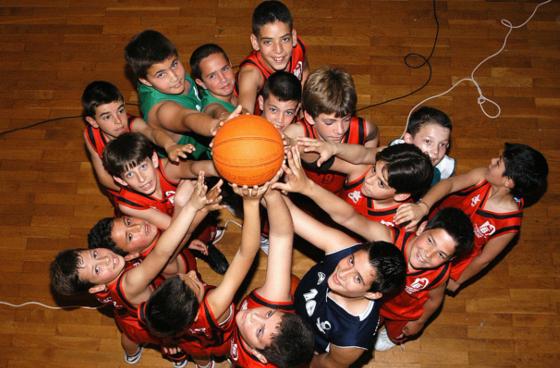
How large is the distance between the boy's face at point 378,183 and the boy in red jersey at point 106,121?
127 centimetres

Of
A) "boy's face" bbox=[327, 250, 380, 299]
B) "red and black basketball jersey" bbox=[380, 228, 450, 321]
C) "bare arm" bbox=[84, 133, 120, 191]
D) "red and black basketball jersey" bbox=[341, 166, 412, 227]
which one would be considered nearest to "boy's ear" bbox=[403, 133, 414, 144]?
"red and black basketball jersey" bbox=[341, 166, 412, 227]

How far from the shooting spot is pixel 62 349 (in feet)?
11.9

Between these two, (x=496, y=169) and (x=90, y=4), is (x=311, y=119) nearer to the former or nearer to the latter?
(x=496, y=169)

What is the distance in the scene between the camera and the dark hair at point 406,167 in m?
2.72

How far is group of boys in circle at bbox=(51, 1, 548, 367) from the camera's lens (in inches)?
101

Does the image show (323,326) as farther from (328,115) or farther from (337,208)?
(328,115)

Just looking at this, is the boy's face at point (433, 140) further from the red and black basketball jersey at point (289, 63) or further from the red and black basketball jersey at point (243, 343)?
the red and black basketball jersey at point (243, 343)

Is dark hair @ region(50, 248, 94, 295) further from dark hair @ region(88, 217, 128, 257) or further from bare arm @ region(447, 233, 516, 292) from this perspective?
bare arm @ region(447, 233, 516, 292)

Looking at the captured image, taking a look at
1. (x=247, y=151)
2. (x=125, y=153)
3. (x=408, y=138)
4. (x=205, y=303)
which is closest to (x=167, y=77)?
(x=125, y=153)

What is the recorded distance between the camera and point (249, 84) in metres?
3.37

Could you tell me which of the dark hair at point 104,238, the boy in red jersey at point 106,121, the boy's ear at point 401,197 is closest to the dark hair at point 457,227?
the boy's ear at point 401,197

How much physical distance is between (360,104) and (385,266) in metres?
2.24

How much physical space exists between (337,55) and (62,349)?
333cm

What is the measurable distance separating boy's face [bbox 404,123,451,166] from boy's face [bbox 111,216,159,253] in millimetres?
1705
